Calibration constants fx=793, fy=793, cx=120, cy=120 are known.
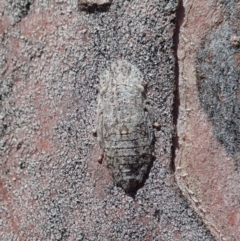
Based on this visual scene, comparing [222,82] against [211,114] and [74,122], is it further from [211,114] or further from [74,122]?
[74,122]

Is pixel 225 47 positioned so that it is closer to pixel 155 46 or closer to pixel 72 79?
pixel 155 46

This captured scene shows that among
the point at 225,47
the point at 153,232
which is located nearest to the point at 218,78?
the point at 225,47

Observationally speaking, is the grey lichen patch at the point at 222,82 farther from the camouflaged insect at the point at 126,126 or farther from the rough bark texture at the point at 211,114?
the camouflaged insect at the point at 126,126

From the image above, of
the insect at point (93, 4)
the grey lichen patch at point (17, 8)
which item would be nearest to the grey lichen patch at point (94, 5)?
the insect at point (93, 4)

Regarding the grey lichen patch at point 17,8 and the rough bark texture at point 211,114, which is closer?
the rough bark texture at point 211,114

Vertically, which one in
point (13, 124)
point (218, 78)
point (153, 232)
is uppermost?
point (218, 78)

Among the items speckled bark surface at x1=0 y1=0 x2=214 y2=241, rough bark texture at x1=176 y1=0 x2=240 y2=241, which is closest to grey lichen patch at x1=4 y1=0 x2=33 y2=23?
speckled bark surface at x1=0 y1=0 x2=214 y2=241

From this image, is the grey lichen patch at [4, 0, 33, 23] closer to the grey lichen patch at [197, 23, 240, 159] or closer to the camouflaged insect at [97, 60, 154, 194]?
the camouflaged insect at [97, 60, 154, 194]
